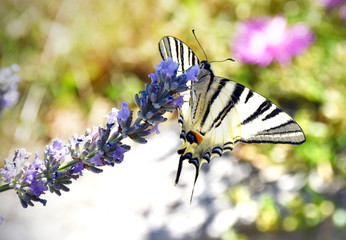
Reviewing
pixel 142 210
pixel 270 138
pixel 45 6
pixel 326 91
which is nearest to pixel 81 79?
pixel 45 6

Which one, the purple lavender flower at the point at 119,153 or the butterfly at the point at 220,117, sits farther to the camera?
the butterfly at the point at 220,117

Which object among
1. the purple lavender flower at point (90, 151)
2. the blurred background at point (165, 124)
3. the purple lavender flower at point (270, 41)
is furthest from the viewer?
the purple lavender flower at point (270, 41)

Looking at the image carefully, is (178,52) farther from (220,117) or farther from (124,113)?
(124,113)

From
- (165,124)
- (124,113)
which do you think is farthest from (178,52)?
(165,124)

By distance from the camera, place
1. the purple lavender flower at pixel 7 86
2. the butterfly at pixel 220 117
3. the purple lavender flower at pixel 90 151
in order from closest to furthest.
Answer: the purple lavender flower at pixel 90 151 < the purple lavender flower at pixel 7 86 < the butterfly at pixel 220 117

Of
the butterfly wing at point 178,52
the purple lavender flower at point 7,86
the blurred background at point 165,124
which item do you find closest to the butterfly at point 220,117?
the butterfly wing at point 178,52

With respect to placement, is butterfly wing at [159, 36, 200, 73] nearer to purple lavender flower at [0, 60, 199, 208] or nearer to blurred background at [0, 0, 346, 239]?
purple lavender flower at [0, 60, 199, 208]

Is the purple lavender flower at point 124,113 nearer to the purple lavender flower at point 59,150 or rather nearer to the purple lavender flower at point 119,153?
the purple lavender flower at point 119,153

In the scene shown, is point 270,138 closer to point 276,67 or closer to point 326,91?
point 326,91

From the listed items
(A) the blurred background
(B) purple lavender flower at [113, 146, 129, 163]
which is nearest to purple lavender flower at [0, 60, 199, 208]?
(B) purple lavender flower at [113, 146, 129, 163]
